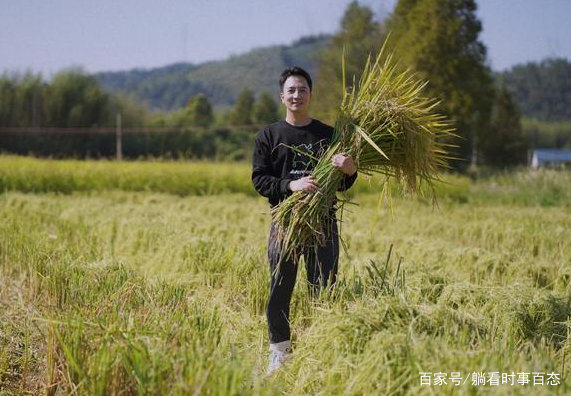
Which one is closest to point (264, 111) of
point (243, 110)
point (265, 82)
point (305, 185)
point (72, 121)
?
point (243, 110)

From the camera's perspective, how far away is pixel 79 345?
2365mm

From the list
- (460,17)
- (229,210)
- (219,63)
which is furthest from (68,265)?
(219,63)

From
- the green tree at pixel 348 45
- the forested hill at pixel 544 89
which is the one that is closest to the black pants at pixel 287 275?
the green tree at pixel 348 45

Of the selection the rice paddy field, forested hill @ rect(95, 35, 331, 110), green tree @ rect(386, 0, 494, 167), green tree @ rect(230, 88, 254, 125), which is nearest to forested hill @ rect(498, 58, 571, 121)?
forested hill @ rect(95, 35, 331, 110)

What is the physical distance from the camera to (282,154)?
296cm

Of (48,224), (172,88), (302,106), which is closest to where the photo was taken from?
(302,106)

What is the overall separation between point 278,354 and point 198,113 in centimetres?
3382

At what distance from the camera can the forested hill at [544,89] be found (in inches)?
3132

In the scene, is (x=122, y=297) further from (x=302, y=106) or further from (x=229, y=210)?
(x=229, y=210)

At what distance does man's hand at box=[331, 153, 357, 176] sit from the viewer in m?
2.83

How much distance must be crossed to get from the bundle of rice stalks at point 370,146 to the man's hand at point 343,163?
97mm

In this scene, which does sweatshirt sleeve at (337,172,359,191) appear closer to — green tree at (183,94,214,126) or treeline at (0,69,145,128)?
treeline at (0,69,145,128)

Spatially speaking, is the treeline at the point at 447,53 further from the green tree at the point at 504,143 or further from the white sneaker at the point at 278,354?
the white sneaker at the point at 278,354

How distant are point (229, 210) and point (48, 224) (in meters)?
2.49
